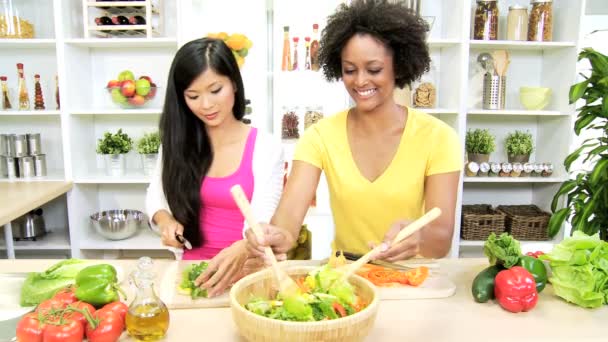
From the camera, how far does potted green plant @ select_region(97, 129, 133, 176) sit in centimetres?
288

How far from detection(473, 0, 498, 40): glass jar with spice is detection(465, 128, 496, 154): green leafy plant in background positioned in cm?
56

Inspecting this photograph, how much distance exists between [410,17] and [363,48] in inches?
7.5

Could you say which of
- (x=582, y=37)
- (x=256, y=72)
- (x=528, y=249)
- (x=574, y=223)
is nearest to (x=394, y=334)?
(x=528, y=249)

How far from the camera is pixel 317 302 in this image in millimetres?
892

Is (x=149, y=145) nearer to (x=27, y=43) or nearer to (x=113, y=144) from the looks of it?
(x=113, y=144)

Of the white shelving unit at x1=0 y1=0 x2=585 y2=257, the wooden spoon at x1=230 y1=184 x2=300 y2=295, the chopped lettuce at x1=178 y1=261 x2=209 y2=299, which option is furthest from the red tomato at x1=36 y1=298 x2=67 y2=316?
the white shelving unit at x1=0 y1=0 x2=585 y2=257

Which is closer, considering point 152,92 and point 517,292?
point 517,292

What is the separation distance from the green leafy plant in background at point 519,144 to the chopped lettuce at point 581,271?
6.56 feet

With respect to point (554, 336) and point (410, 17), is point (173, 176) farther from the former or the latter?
point (554, 336)

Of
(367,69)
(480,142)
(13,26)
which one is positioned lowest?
(480,142)

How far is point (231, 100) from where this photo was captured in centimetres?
165

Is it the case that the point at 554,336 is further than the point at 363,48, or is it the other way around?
the point at 363,48

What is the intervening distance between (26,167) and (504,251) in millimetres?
2657

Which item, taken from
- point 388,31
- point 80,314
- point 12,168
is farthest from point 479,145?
point 12,168
